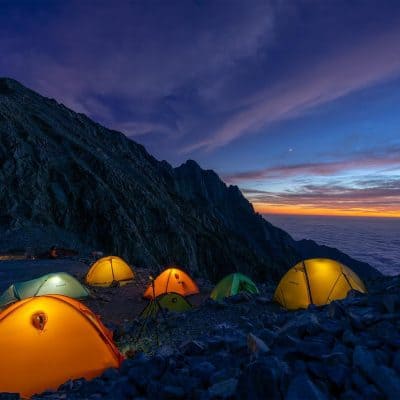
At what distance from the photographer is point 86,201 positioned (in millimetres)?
42344

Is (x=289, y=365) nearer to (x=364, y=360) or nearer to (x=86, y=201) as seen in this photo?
(x=364, y=360)

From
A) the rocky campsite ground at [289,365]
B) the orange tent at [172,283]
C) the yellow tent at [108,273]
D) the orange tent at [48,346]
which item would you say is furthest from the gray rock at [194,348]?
the yellow tent at [108,273]

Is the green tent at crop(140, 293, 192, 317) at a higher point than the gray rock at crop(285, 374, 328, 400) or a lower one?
lower

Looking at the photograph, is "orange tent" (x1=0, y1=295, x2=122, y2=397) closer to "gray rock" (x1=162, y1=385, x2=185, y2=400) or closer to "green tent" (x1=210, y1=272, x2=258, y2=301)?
"gray rock" (x1=162, y1=385, x2=185, y2=400)

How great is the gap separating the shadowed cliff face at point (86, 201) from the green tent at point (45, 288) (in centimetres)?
1718

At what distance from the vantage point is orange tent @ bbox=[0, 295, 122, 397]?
662 cm

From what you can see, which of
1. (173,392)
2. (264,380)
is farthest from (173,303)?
(264,380)

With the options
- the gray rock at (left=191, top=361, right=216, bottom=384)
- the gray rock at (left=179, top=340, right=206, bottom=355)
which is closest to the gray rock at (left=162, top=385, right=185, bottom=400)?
the gray rock at (left=191, top=361, right=216, bottom=384)

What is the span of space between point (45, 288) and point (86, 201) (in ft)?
97.4

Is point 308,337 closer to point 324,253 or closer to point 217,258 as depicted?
→ point 217,258

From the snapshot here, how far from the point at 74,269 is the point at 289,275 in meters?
15.7

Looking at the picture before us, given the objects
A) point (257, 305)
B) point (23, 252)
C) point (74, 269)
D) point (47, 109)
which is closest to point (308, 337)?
point (257, 305)

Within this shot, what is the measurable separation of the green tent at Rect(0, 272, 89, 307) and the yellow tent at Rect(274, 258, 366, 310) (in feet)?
31.8

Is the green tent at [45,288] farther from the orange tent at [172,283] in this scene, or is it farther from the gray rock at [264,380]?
the gray rock at [264,380]
